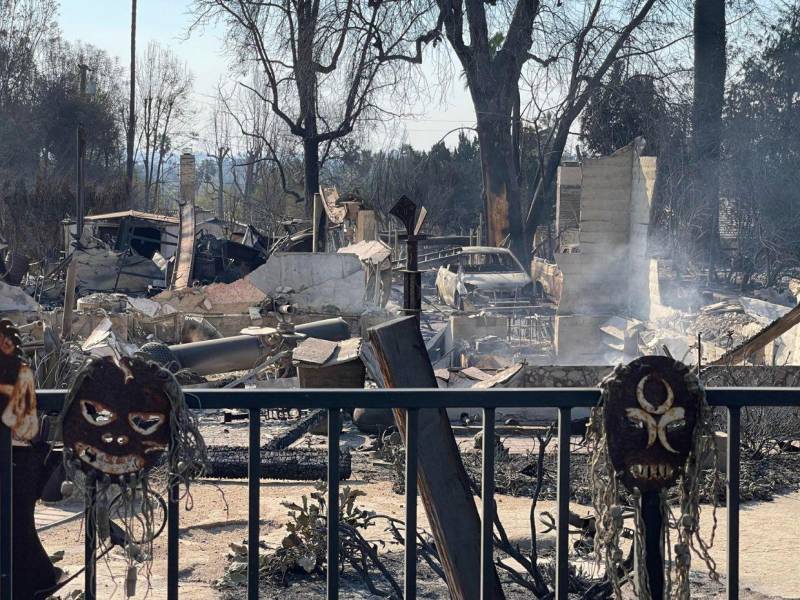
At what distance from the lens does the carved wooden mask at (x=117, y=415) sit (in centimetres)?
233

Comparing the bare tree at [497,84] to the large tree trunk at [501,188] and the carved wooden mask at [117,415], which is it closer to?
the large tree trunk at [501,188]

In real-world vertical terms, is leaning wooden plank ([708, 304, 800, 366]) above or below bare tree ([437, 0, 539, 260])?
below

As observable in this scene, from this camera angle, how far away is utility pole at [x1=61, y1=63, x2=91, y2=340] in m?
11.4

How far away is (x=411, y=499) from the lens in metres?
2.52

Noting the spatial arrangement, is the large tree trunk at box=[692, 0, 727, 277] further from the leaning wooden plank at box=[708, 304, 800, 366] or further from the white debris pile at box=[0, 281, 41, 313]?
the white debris pile at box=[0, 281, 41, 313]

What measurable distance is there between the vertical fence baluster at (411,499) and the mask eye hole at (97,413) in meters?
0.70

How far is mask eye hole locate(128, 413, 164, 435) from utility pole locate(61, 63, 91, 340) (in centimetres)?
901

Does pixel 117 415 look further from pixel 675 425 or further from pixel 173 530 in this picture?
pixel 675 425

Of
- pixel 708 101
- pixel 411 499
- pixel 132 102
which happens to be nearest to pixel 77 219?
pixel 708 101

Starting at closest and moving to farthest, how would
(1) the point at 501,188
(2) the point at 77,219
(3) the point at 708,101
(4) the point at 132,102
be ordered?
(2) the point at 77,219 < (3) the point at 708,101 < (1) the point at 501,188 < (4) the point at 132,102

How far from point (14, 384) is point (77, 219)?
22.4 m

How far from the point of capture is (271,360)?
12.6 meters

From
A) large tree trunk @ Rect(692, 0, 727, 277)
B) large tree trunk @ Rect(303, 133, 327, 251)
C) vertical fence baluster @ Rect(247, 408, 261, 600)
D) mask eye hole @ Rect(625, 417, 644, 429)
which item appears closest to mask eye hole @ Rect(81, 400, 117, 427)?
vertical fence baluster @ Rect(247, 408, 261, 600)

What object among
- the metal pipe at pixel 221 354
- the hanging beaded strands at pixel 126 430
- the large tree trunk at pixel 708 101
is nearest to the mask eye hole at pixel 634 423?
the hanging beaded strands at pixel 126 430
